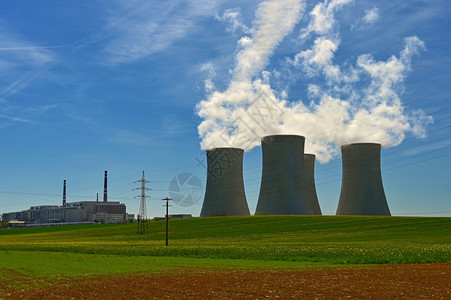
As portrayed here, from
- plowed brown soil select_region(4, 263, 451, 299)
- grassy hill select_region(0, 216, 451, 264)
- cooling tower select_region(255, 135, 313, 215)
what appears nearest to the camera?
plowed brown soil select_region(4, 263, 451, 299)

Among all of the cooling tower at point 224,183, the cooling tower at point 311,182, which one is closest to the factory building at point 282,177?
the cooling tower at point 224,183

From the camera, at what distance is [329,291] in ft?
44.2

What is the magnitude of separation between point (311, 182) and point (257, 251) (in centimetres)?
4475

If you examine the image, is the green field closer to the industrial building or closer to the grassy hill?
the grassy hill

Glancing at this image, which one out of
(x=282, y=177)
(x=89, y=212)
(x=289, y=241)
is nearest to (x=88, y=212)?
(x=89, y=212)

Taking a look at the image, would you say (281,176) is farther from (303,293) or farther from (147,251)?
(303,293)

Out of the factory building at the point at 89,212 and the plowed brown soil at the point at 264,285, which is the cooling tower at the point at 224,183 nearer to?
the plowed brown soil at the point at 264,285

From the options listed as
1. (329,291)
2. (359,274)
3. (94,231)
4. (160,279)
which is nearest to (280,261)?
(359,274)

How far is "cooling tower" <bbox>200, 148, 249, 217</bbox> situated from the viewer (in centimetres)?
6078

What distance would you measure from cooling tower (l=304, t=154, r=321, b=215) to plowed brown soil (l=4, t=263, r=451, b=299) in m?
49.3

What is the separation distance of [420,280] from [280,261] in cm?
938

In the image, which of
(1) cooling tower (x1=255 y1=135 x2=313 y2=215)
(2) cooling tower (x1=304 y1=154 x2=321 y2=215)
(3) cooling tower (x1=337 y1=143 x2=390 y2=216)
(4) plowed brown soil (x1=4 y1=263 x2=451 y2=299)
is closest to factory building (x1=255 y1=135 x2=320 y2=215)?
(1) cooling tower (x1=255 y1=135 x2=313 y2=215)

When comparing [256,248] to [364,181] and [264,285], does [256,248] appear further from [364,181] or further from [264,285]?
[364,181]

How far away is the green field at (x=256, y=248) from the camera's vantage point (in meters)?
22.4
